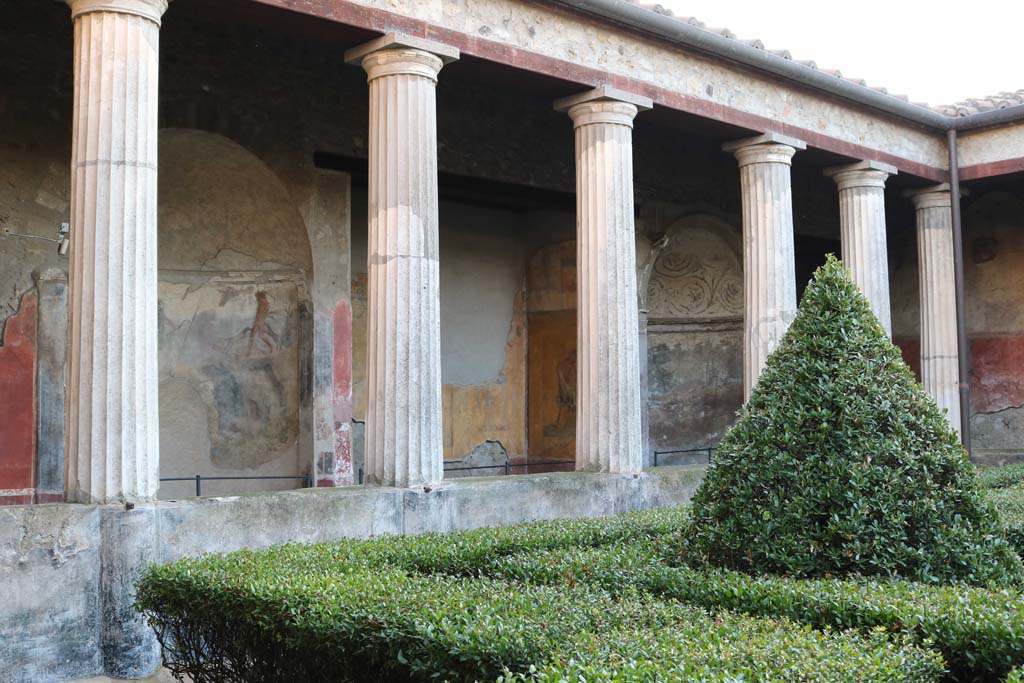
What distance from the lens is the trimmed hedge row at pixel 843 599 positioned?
133 inches

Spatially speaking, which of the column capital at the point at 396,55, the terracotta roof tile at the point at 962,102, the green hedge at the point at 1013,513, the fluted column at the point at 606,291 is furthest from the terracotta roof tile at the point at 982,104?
the column capital at the point at 396,55

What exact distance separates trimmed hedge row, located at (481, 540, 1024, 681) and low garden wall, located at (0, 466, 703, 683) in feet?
7.02

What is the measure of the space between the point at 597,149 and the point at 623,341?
176 centimetres

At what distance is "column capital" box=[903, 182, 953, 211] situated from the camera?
13.7 meters

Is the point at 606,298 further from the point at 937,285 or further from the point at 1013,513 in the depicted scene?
the point at 937,285

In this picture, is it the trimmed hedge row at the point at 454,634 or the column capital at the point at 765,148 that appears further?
the column capital at the point at 765,148

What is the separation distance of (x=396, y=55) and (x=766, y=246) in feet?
16.2

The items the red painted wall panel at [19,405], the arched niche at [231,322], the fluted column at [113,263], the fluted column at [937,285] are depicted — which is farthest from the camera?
Result: the fluted column at [937,285]

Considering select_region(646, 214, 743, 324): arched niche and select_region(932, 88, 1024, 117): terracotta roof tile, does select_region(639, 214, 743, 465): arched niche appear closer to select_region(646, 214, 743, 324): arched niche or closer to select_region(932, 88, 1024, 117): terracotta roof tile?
select_region(646, 214, 743, 324): arched niche

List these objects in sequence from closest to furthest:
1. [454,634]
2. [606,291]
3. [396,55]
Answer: [454,634] → [396,55] → [606,291]

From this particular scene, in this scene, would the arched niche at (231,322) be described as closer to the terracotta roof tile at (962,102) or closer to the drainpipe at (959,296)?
the terracotta roof tile at (962,102)

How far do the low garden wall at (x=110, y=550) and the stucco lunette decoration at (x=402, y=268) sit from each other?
1.55 ft

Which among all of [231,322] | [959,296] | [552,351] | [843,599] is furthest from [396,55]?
[959,296]

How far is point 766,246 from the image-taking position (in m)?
11.1
